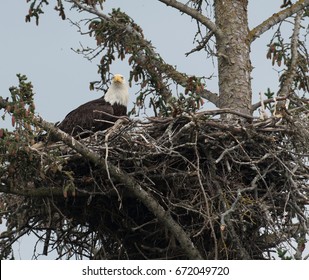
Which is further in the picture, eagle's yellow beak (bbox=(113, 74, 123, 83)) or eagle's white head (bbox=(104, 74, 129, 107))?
eagle's yellow beak (bbox=(113, 74, 123, 83))

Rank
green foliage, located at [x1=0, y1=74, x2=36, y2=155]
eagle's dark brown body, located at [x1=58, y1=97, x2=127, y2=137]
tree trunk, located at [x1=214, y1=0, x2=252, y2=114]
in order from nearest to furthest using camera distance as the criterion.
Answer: green foliage, located at [x1=0, y1=74, x2=36, y2=155] → eagle's dark brown body, located at [x1=58, y1=97, x2=127, y2=137] → tree trunk, located at [x1=214, y1=0, x2=252, y2=114]

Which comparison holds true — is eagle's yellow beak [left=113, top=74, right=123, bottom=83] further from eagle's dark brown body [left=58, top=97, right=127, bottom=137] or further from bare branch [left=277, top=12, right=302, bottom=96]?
bare branch [left=277, top=12, right=302, bottom=96]

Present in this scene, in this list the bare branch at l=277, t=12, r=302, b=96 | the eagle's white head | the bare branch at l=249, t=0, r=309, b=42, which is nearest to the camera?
the bare branch at l=277, t=12, r=302, b=96

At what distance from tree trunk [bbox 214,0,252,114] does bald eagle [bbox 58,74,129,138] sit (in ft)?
4.27

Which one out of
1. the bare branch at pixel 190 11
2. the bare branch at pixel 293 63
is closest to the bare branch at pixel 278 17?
the bare branch at pixel 293 63

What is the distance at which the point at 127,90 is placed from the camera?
13.2 meters

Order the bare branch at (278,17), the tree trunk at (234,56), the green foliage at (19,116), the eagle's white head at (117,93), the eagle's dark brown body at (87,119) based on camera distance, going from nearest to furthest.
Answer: the green foliage at (19,116), the eagle's dark brown body at (87,119), the tree trunk at (234,56), the eagle's white head at (117,93), the bare branch at (278,17)

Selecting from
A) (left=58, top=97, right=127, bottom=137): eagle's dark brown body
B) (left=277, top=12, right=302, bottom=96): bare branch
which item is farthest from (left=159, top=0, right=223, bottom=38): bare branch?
(left=58, top=97, right=127, bottom=137): eagle's dark brown body

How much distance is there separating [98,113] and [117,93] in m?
0.87

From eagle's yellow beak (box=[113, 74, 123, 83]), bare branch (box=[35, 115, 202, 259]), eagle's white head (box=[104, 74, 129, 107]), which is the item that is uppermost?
eagle's yellow beak (box=[113, 74, 123, 83])

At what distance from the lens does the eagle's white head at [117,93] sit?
1295cm

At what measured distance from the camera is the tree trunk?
40.6ft

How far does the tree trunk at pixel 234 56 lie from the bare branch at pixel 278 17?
0.20 metres

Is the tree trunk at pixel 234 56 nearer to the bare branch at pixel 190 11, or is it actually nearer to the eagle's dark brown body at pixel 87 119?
the bare branch at pixel 190 11
